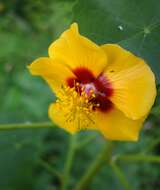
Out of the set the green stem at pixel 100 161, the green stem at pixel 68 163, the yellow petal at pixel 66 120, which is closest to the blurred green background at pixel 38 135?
the green stem at pixel 68 163

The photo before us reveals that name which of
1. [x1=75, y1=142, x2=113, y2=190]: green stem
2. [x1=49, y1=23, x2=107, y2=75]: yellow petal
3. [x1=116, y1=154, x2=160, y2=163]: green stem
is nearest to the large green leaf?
[x1=49, y1=23, x2=107, y2=75]: yellow petal

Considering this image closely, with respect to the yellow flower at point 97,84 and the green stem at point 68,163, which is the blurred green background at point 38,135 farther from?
the yellow flower at point 97,84

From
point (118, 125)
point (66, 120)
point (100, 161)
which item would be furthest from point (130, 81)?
point (100, 161)

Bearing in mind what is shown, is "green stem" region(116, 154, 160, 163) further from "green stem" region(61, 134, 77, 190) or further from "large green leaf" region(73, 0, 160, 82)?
"large green leaf" region(73, 0, 160, 82)

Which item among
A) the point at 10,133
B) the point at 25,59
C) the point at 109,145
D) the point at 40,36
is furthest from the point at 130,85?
the point at 40,36

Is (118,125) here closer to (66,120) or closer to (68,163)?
(66,120)

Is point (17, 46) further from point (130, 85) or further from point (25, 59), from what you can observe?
point (130, 85)
